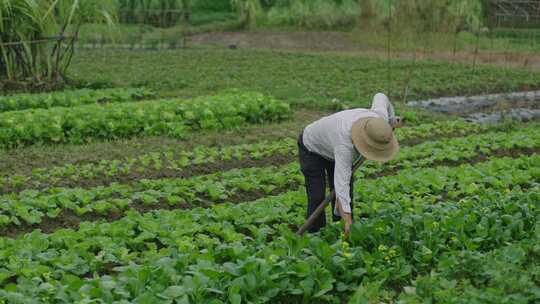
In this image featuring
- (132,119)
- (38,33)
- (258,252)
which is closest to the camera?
(258,252)

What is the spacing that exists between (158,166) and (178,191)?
145 cm

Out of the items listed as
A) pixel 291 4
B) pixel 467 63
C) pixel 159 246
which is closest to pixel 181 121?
pixel 159 246

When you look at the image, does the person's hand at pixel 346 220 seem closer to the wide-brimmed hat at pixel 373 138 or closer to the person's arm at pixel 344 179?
the person's arm at pixel 344 179

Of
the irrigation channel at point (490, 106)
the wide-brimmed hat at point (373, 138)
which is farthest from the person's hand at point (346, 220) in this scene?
the irrigation channel at point (490, 106)

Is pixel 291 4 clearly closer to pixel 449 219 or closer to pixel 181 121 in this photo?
pixel 181 121

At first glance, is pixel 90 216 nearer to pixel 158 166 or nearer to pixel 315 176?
pixel 158 166

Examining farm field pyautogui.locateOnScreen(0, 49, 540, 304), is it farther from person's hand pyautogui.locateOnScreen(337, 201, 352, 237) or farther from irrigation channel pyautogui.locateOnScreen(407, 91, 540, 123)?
irrigation channel pyautogui.locateOnScreen(407, 91, 540, 123)

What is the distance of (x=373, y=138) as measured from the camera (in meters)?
5.22

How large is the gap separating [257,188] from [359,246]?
2.76 m

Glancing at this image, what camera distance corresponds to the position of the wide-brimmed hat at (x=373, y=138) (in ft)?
17.1

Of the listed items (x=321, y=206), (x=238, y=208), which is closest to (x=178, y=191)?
(x=238, y=208)

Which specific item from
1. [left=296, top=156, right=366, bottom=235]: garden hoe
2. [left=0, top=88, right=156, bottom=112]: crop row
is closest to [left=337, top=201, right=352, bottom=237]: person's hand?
[left=296, top=156, right=366, bottom=235]: garden hoe

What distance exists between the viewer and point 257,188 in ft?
26.4

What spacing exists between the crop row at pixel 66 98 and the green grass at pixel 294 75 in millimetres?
1134
